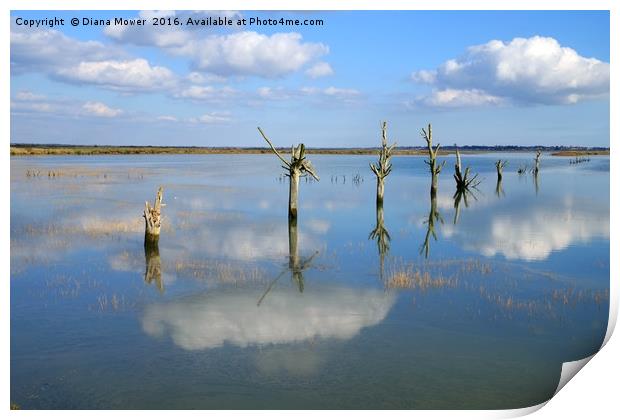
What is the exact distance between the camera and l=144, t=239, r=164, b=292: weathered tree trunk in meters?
16.8

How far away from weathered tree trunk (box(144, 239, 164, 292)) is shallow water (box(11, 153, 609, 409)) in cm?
11

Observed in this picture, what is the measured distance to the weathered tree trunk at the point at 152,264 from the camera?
16.8 meters

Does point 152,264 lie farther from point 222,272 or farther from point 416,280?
point 416,280

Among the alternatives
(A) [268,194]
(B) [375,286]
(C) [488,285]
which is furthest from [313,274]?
(A) [268,194]

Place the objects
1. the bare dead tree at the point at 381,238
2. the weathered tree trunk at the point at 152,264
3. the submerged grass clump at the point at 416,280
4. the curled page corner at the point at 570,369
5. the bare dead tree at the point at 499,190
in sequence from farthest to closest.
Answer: the bare dead tree at the point at 499,190, the bare dead tree at the point at 381,238, the weathered tree trunk at the point at 152,264, the submerged grass clump at the point at 416,280, the curled page corner at the point at 570,369

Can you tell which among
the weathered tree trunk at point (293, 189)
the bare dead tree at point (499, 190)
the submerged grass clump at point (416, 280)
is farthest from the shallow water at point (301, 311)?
the bare dead tree at point (499, 190)

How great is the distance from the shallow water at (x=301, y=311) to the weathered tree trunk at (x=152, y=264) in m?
0.11

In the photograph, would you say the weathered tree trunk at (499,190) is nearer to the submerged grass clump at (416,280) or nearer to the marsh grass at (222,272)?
the submerged grass clump at (416,280)

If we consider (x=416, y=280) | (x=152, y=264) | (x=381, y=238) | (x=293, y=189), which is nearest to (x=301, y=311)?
(x=416, y=280)

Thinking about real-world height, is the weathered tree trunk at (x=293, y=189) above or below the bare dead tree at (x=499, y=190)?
above

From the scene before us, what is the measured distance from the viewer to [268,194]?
143 ft

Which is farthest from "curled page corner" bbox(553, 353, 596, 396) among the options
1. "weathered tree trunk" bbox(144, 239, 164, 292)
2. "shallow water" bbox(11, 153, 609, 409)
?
"weathered tree trunk" bbox(144, 239, 164, 292)

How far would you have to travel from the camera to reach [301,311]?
559 inches
